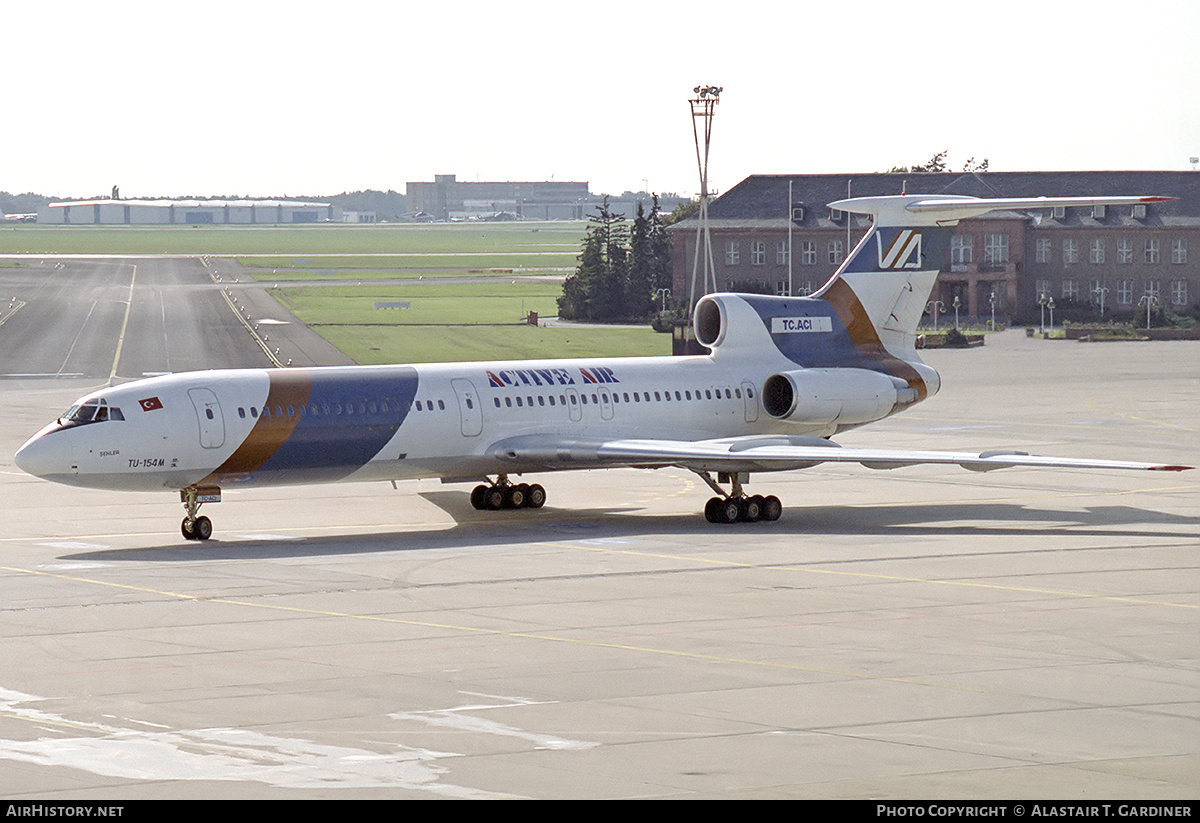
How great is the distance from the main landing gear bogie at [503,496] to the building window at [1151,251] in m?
85.0

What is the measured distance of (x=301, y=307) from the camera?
404 ft

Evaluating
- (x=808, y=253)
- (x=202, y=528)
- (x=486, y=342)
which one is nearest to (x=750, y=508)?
(x=202, y=528)

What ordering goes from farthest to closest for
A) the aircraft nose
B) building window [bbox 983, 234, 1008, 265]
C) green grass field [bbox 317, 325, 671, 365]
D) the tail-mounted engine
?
building window [bbox 983, 234, 1008, 265] < green grass field [bbox 317, 325, 671, 365] < the tail-mounted engine < the aircraft nose

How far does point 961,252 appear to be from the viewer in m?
114

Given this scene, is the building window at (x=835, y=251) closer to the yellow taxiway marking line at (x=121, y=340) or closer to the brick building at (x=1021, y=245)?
the brick building at (x=1021, y=245)

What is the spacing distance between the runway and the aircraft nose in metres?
1.54

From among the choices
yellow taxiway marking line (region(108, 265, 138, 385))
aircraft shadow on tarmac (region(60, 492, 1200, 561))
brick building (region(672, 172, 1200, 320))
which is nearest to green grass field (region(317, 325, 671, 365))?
yellow taxiway marking line (region(108, 265, 138, 385))

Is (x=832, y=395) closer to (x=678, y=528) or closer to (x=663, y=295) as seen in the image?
(x=678, y=528)

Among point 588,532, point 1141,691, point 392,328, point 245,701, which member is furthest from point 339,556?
point 392,328

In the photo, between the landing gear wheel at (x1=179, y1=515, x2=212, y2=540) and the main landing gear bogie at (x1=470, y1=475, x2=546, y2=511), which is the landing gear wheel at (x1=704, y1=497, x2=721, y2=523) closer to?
the main landing gear bogie at (x1=470, y1=475, x2=546, y2=511)

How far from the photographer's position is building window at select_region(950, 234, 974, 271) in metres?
113

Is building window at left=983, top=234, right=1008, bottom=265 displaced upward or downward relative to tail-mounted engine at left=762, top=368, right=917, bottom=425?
upward

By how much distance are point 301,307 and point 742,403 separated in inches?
3508

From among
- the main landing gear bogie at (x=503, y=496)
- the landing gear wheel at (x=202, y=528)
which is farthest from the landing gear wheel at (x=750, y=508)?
the landing gear wheel at (x=202, y=528)
